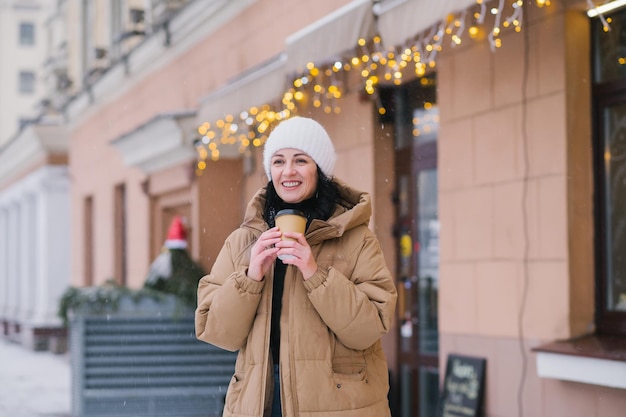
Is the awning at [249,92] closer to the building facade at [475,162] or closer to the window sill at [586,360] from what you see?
the building facade at [475,162]

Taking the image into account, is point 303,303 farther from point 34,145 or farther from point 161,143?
point 34,145

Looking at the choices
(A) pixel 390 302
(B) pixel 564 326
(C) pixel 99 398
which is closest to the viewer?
(A) pixel 390 302

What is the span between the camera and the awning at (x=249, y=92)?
6633 millimetres

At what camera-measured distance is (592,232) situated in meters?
5.20

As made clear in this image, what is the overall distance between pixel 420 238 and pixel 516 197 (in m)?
1.74

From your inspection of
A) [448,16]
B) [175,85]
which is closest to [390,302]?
[448,16]

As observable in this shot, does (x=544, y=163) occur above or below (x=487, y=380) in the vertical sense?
above

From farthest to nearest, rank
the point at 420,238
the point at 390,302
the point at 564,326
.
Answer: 1. the point at 420,238
2. the point at 564,326
3. the point at 390,302

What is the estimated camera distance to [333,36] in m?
5.71

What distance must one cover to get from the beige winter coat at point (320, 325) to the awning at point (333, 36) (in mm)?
2772

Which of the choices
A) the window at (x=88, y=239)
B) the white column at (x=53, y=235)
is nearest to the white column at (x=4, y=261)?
the white column at (x=53, y=235)

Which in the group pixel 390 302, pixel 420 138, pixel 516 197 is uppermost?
pixel 420 138

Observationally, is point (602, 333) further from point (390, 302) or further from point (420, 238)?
point (390, 302)

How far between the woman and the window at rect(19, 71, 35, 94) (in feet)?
156
